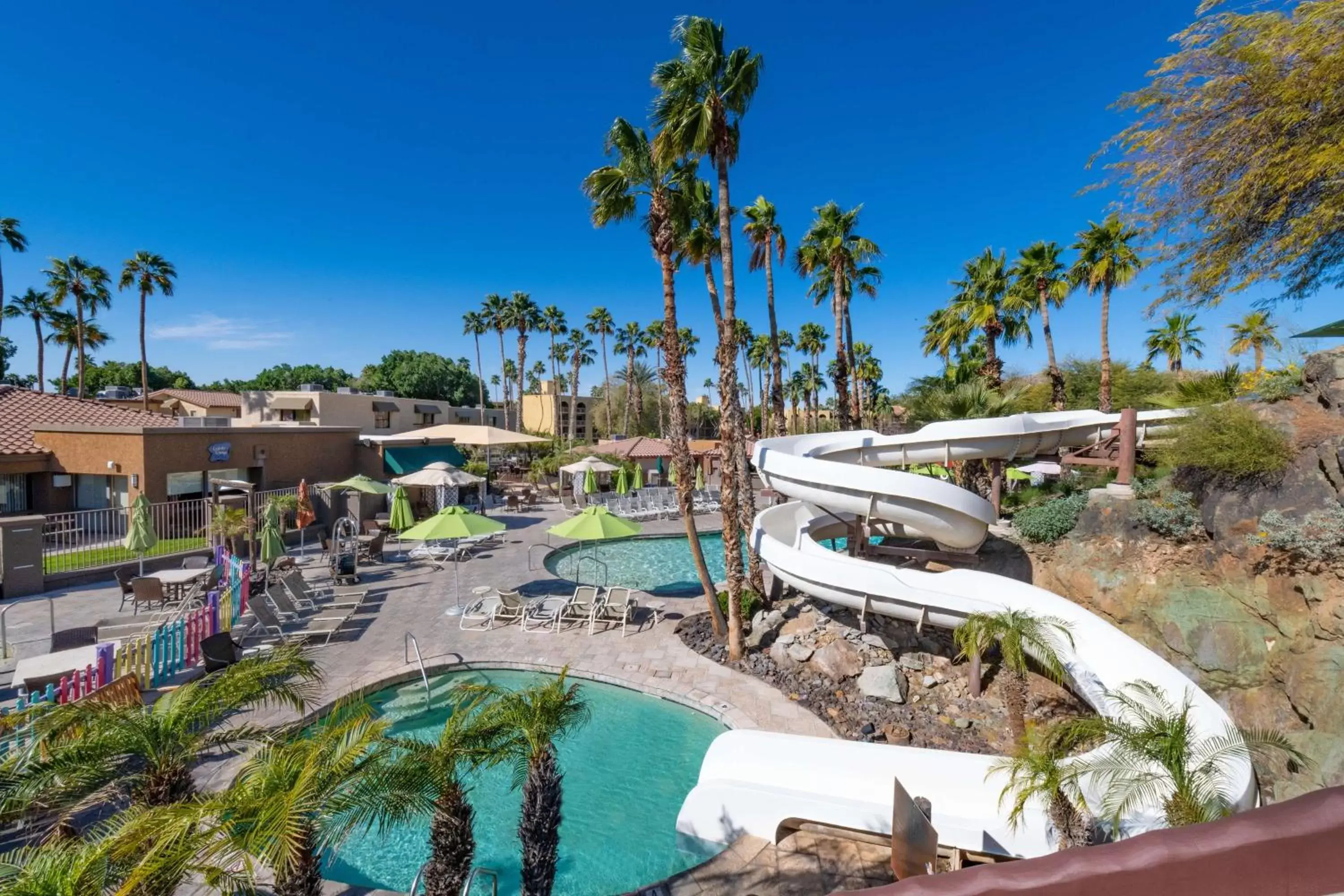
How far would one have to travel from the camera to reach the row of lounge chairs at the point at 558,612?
12.2m

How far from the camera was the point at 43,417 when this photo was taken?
1972cm

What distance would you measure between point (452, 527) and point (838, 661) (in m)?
8.59

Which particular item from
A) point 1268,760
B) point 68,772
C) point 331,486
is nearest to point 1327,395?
point 1268,760

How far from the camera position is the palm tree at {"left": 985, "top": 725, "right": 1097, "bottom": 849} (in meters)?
4.93

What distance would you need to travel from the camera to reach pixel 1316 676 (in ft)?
25.3

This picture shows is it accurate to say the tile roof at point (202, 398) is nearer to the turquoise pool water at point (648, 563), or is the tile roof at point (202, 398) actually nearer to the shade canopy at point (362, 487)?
the shade canopy at point (362, 487)

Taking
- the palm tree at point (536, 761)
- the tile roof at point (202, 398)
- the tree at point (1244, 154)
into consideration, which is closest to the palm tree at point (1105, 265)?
the tree at point (1244, 154)

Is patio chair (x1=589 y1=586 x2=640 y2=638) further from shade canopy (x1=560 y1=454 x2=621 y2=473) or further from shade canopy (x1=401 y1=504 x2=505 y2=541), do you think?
shade canopy (x1=560 y1=454 x2=621 y2=473)

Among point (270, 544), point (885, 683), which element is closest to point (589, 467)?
point (270, 544)

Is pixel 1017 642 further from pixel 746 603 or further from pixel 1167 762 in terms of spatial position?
pixel 746 603

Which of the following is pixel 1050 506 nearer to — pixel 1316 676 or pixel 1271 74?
pixel 1316 676

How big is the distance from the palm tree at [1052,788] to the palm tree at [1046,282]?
2171cm

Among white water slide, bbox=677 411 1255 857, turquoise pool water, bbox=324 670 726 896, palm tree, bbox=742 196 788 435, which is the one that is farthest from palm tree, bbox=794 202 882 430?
turquoise pool water, bbox=324 670 726 896

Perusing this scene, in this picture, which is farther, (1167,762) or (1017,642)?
(1017,642)
